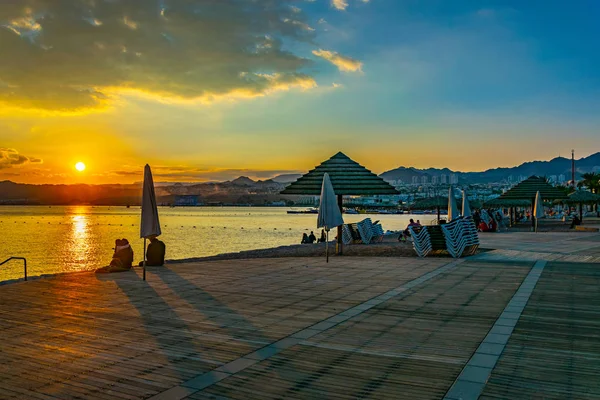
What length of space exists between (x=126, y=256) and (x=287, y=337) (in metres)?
7.57

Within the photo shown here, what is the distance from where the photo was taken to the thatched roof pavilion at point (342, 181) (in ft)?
52.6

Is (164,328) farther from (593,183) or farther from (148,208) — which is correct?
(593,183)

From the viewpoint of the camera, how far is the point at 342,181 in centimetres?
1641

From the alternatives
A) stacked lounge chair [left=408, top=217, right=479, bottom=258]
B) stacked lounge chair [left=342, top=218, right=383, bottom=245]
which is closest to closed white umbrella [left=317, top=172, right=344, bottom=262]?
stacked lounge chair [left=408, top=217, right=479, bottom=258]

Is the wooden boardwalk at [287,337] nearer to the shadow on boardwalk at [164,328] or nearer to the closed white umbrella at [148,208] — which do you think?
the shadow on boardwalk at [164,328]

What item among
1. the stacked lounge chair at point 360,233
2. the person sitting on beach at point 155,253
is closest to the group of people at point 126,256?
the person sitting on beach at point 155,253

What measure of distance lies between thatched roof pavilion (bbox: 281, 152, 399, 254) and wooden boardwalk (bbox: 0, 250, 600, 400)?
20.5ft

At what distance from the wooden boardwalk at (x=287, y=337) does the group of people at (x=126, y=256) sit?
175 centimetres

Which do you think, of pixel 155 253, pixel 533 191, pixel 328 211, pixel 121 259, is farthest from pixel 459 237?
pixel 533 191

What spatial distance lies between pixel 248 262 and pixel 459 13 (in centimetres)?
1027

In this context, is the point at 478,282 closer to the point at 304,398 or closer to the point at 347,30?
the point at 304,398

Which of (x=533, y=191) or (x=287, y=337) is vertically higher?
(x=533, y=191)

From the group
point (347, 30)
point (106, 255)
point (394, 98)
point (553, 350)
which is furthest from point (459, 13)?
point (106, 255)

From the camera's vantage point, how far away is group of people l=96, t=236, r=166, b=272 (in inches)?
466
